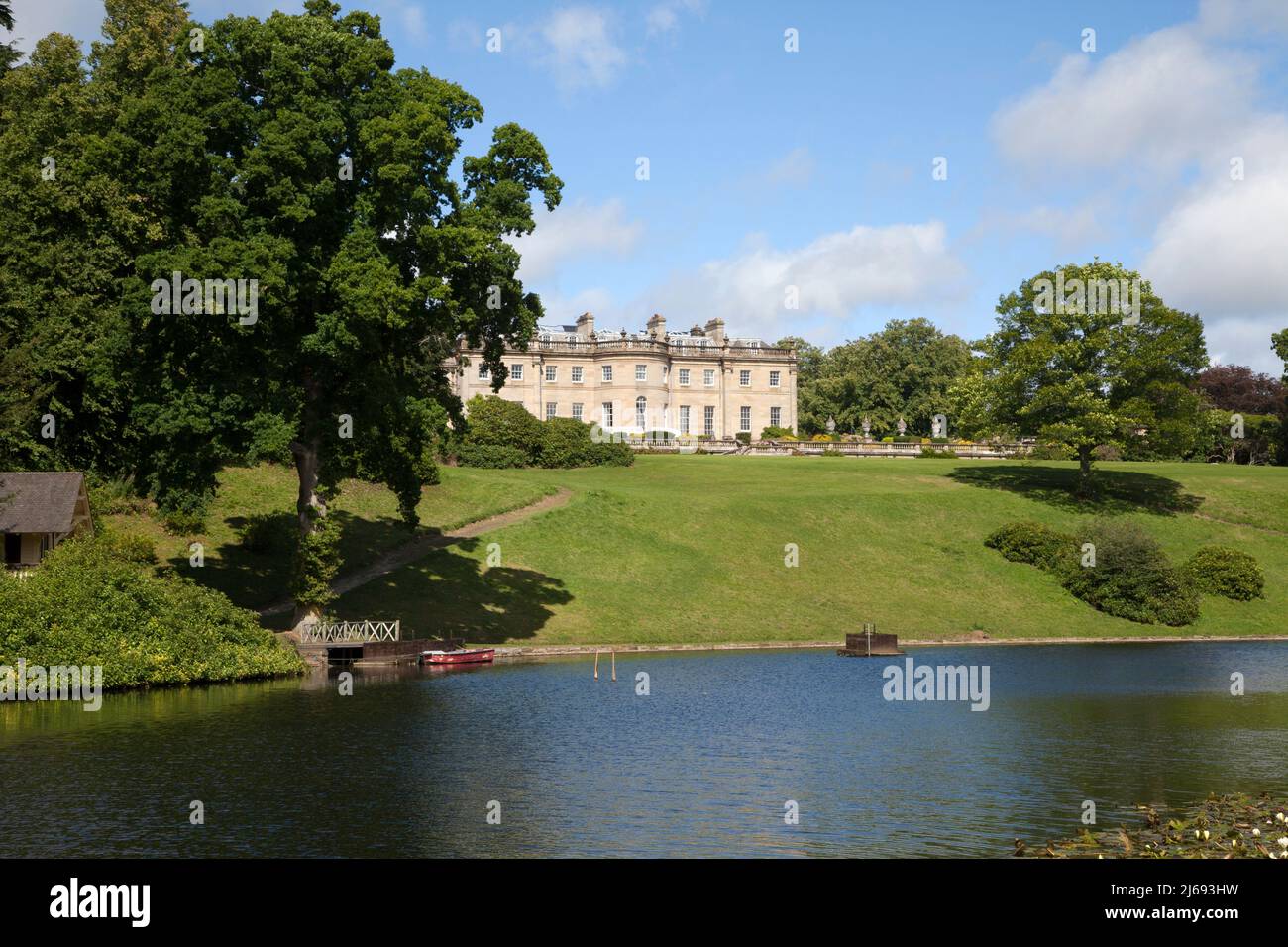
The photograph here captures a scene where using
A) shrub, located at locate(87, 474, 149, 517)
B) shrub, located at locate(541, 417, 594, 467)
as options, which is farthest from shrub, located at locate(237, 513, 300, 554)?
shrub, located at locate(541, 417, 594, 467)

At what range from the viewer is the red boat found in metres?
47.8

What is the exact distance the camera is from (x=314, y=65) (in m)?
45.7

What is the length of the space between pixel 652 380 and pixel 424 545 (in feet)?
221

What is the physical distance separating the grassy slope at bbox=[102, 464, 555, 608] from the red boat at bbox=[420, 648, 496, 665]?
355 inches

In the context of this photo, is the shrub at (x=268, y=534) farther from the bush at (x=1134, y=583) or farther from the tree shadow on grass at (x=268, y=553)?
the bush at (x=1134, y=583)

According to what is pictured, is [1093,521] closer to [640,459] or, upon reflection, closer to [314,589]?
[640,459]

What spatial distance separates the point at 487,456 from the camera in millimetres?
87812

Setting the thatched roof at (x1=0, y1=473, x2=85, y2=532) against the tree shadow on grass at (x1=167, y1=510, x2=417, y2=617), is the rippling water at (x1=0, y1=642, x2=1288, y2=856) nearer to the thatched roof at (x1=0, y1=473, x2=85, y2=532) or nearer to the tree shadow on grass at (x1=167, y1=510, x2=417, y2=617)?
the thatched roof at (x1=0, y1=473, x2=85, y2=532)

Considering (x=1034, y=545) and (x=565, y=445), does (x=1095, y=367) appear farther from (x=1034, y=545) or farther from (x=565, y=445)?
(x=565, y=445)

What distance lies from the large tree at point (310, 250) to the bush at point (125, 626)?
4.32 m

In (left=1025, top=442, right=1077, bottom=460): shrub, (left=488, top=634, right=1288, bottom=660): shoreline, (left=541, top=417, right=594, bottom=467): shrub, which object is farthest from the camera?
(left=1025, top=442, right=1077, bottom=460): shrub
